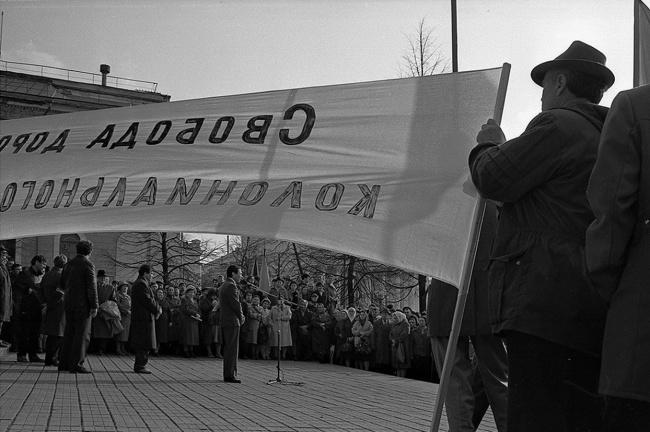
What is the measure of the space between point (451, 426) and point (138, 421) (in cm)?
352

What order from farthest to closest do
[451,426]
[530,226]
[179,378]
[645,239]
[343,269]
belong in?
1. [343,269]
2. [179,378]
3. [451,426]
4. [530,226]
5. [645,239]

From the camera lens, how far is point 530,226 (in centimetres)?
352

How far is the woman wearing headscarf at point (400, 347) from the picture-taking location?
20.4 m

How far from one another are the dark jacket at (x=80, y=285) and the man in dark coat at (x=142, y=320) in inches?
57.9

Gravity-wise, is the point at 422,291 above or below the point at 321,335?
above

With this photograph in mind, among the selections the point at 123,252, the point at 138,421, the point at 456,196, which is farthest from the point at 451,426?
the point at 123,252

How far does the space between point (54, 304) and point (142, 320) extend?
163 centimetres

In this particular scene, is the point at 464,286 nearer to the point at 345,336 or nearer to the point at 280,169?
the point at 280,169

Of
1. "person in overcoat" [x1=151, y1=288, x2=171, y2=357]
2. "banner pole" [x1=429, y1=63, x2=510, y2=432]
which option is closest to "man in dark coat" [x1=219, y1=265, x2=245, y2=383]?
"person in overcoat" [x1=151, y1=288, x2=171, y2=357]

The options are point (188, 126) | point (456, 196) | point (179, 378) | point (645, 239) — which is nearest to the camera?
point (645, 239)

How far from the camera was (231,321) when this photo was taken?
1463cm

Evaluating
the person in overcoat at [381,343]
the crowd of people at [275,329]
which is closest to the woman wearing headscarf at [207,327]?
the crowd of people at [275,329]

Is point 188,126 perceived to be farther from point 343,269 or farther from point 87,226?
point 343,269

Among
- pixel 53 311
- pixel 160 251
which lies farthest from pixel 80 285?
pixel 160 251
